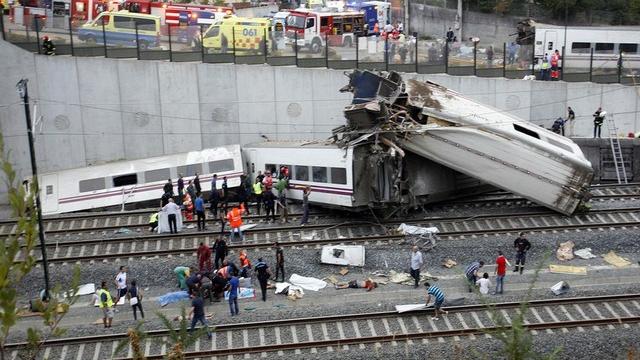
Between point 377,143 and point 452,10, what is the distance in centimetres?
2848

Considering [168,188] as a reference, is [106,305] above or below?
below

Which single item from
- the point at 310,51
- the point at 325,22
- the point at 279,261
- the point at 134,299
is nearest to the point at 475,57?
the point at 310,51

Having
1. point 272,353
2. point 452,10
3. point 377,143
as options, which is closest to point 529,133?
point 377,143

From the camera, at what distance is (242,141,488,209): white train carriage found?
26.9 meters

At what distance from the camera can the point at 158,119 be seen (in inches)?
1359

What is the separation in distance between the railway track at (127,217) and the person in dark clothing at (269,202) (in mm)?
471

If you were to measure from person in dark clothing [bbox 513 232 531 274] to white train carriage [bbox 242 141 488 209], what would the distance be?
459 centimetres

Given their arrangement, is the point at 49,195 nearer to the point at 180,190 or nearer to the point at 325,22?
the point at 180,190

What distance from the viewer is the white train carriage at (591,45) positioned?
3591 centimetres

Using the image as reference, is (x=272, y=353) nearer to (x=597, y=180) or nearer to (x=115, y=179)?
(x=115, y=179)

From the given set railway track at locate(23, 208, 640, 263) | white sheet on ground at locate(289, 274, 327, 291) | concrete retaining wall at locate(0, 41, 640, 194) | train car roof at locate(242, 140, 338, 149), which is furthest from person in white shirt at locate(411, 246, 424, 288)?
concrete retaining wall at locate(0, 41, 640, 194)

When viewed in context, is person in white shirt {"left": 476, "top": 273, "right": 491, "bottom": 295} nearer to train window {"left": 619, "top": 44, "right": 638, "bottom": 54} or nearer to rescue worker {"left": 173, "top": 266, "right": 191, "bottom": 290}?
rescue worker {"left": 173, "top": 266, "right": 191, "bottom": 290}

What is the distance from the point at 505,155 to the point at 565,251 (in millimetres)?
3757

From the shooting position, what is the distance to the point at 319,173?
91.9ft
